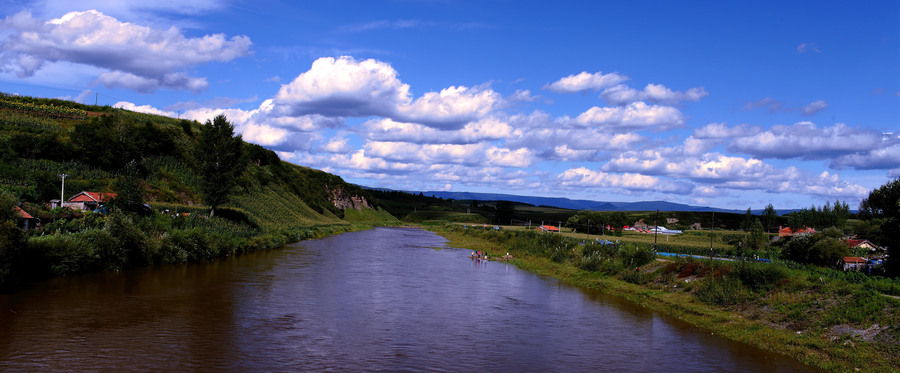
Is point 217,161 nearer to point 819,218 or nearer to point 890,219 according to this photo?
point 890,219

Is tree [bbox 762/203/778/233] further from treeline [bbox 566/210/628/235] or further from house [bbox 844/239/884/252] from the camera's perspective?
house [bbox 844/239/884/252]

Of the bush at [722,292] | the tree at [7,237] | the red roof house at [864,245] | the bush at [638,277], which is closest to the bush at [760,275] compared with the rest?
the bush at [722,292]

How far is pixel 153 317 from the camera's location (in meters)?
24.0

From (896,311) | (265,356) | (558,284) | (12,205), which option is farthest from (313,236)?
(896,311)

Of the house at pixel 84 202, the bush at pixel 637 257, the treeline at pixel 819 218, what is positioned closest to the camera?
the bush at pixel 637 257

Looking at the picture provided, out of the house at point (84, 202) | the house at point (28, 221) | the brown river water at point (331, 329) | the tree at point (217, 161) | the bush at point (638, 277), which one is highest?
the tree at point (217, 161)

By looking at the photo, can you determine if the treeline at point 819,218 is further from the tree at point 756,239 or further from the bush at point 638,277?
the bush at point 638,277

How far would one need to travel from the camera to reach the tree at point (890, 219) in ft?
141

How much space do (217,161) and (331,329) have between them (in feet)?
177

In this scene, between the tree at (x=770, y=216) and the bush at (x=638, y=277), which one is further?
the tree at (x=770, y=216)

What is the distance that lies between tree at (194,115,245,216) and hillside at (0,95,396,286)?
265 mm

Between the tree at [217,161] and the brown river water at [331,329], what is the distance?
109 ft

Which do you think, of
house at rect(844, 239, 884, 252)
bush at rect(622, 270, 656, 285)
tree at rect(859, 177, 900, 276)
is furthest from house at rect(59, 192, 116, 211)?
house at rect(844, 239, 884, 252)

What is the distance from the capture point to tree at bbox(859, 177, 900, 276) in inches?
1698
